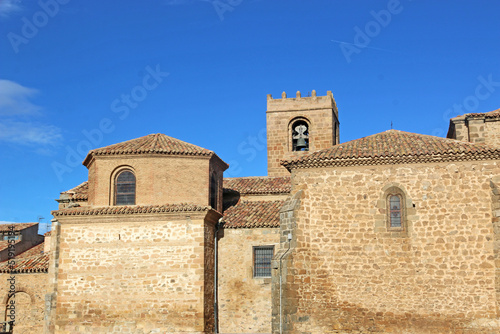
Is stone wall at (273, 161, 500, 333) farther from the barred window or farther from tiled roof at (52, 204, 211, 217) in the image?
tiled roof at (52, 204, 211, 217)

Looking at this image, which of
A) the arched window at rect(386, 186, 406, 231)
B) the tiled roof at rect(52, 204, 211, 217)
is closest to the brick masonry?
the tiled roof at rect(52, 204, 211, 217)

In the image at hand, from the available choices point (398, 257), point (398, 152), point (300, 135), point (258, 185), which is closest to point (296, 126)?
point (300, 135)

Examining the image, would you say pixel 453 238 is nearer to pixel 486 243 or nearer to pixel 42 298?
pixel 486 243

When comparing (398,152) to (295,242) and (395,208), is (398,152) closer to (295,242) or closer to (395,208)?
(395,208)

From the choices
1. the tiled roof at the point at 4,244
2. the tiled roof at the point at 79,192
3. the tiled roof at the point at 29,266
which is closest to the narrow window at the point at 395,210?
the tiled roof at the point at 79,192

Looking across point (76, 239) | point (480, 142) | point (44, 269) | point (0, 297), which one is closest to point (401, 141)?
point (480, 142)

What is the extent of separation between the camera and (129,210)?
760 inches

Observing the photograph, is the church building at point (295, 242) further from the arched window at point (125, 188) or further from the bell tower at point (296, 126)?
the bell tower at point (296, 126)

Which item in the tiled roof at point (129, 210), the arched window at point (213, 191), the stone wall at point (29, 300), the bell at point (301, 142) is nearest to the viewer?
the tiled roof at point (129, 210)

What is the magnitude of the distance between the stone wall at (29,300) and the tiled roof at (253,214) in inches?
360

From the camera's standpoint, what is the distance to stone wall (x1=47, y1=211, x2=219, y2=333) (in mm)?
18516

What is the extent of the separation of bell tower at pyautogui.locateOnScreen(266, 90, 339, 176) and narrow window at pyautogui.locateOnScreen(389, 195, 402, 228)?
12.3 meters

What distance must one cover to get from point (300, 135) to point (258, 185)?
688cm

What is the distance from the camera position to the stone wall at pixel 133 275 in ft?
60.7
